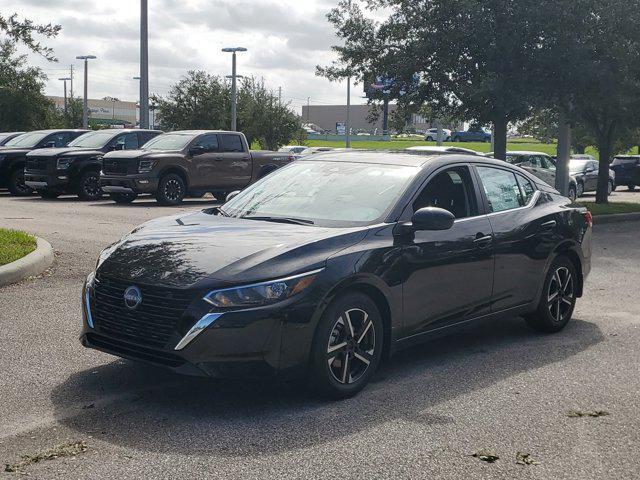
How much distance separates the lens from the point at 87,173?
73.7ft

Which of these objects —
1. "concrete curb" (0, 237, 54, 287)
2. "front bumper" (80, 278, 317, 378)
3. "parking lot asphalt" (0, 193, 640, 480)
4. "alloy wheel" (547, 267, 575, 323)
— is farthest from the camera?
"concrete curb" (0, 237, 54, 287)

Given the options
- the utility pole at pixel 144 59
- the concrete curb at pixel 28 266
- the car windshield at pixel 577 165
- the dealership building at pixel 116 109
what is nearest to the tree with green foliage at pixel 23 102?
the utility pole at pixel 144 59

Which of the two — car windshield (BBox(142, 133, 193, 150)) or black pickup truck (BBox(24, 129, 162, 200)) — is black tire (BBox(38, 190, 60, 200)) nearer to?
black pickup truck (BBox(24, 129, 162, 200))

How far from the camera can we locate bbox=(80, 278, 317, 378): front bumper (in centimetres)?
512

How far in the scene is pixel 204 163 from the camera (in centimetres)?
2202

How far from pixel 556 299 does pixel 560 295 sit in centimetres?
7

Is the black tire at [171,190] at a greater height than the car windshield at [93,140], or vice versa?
the car windshield at [93,140]

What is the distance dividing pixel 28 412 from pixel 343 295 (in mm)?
1969

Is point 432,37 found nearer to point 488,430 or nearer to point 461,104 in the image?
point 461,104

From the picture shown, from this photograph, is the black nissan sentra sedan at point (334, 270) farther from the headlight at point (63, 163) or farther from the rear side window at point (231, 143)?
the headlight at point (63, 163)

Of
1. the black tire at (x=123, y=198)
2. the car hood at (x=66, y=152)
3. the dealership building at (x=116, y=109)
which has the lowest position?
the black tire at (x=123, y=198)

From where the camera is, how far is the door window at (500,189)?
7266 mm

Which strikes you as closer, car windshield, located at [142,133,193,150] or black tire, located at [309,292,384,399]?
black tire, located at [309,292,384,399]

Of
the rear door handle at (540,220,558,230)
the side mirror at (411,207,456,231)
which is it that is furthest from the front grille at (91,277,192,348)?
the rear door handle at (540,220,558,230)
